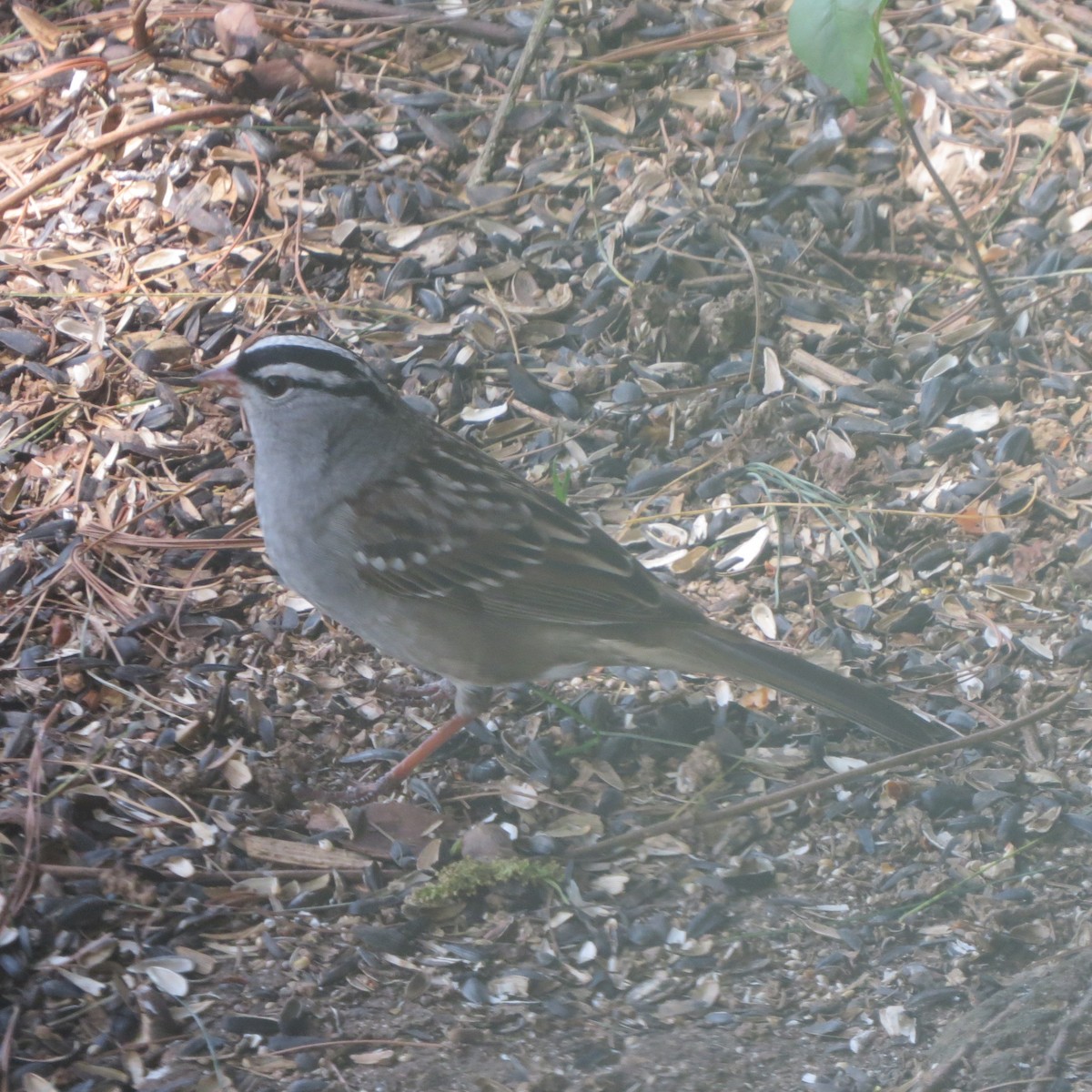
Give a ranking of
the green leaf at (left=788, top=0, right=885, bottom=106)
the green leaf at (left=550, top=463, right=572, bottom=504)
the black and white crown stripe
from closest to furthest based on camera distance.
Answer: the green leaf at (left=788, top=0, right=885, bottom=106)
the black and white crown stripe
the green leaf at (left=550, top=463, right=572, bottom=504)

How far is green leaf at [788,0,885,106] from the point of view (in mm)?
3051

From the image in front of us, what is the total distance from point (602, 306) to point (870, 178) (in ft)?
3.64

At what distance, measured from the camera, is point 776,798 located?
10.2ft

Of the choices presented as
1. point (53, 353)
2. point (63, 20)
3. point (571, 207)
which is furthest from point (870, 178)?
point (63, 20)

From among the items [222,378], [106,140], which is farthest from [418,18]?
[222,378]

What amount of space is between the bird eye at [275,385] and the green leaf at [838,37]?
152 cm

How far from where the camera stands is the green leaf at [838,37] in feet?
10.0

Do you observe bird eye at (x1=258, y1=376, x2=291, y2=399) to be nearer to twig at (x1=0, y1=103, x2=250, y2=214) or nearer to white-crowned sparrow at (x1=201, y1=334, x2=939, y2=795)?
white-crowned sparrow at (x1=201, y1=334, x2=939, y2=795)

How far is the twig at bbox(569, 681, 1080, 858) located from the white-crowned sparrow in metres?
0.11

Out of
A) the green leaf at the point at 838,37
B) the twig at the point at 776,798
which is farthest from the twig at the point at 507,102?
the twig at the point at 776,798

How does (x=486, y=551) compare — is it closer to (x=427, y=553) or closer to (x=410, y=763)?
(x=427, y=553)

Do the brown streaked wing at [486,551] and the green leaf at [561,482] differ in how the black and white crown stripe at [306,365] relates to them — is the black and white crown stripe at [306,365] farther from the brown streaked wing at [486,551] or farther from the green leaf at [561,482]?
the green leaf at [561,482]

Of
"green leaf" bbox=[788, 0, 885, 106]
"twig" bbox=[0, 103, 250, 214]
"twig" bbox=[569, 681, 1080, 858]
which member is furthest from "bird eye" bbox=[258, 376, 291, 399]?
"twig" bbox=[0, 103, 250, 214]

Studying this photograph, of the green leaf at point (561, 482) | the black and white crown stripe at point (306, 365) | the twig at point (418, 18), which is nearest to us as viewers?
the black and white crown stripe at point (306, 365)
